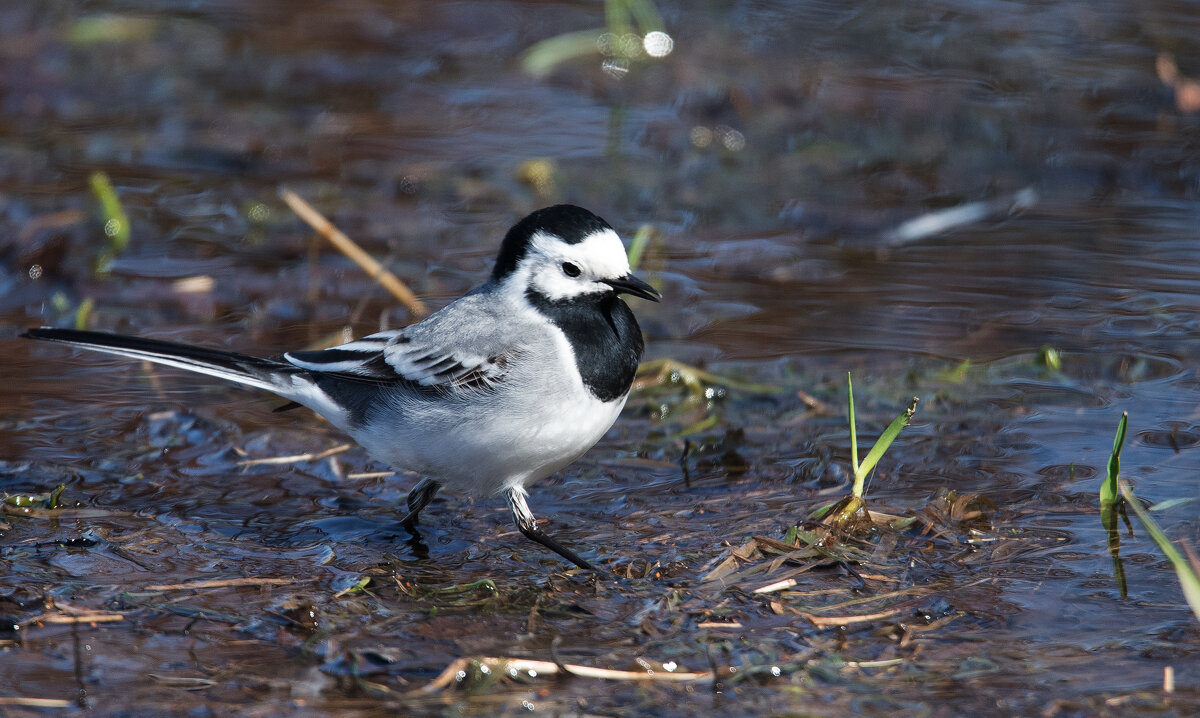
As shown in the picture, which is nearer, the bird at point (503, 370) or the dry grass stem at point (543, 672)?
the dry grass stem at point (543, 672)

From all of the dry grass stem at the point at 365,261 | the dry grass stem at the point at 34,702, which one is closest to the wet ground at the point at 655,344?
the dry grass stem at the point at 34,702

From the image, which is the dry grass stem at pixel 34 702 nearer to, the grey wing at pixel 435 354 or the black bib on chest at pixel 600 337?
the grey wing at pixel 435 354

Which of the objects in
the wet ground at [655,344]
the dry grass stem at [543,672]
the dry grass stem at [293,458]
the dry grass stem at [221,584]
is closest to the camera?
the dry grass stem at [543,672]

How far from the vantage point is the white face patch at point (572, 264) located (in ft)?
16.7

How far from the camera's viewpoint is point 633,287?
5.08 m

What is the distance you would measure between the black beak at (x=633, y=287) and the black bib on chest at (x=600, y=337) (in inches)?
2.9

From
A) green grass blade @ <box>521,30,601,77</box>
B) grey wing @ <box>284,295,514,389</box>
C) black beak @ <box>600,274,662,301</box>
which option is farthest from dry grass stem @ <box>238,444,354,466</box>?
green grass blade @ <box>521,30,601,77</box>

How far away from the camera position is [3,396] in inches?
258

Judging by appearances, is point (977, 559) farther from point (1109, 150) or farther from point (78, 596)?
point (1109, 150)

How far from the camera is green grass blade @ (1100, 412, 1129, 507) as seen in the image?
4746 millimetres

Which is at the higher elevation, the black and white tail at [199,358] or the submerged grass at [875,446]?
the submerged grass at [875,446]

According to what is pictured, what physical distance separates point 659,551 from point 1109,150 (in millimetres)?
6399

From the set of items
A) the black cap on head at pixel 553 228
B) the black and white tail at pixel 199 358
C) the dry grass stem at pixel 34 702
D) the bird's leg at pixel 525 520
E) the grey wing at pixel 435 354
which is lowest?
the dry grass stem at pixel 34 702

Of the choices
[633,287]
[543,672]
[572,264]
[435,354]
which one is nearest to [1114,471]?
[633,287]
